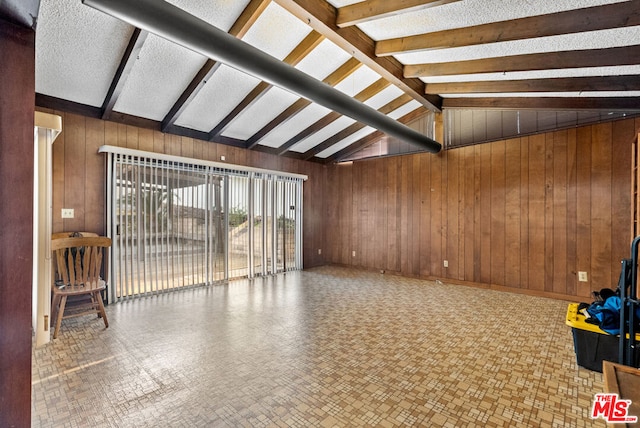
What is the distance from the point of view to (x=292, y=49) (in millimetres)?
3441

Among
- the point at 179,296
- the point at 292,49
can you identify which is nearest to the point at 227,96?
the point at 292,49

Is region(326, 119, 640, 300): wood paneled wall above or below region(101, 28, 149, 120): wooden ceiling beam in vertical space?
below

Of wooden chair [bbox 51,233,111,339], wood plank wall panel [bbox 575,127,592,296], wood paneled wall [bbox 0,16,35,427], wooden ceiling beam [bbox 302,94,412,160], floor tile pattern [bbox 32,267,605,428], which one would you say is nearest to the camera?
wood paneled wall [bbox 0,16,35,427]

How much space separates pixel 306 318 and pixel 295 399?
1.54 metres

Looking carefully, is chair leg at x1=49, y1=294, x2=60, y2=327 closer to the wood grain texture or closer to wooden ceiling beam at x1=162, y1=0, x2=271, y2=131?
the wood grain texture

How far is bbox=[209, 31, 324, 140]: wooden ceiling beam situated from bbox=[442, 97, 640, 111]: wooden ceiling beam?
297cm

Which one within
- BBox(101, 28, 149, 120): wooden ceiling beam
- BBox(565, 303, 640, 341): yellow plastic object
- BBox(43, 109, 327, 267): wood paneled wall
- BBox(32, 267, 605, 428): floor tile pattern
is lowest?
BBox(32, 267, 605, 428): floor tile pattern

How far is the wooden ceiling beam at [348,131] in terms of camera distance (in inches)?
203

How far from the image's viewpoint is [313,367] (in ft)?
7.79

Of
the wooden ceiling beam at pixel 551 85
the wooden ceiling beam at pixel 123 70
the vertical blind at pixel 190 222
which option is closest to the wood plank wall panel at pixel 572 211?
the wooden ceiling beam at pixel 551 85

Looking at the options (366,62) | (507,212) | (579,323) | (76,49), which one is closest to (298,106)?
(366,62)

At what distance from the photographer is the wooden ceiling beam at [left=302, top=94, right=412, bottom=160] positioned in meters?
5.16

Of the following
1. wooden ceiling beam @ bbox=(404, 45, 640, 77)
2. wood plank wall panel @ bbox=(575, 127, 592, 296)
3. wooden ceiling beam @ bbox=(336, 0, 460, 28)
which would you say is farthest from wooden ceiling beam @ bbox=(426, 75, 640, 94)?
wooden ceiling beam @ bbox=(336, 0, 460, 28)

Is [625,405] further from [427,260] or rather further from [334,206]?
[334,206]
